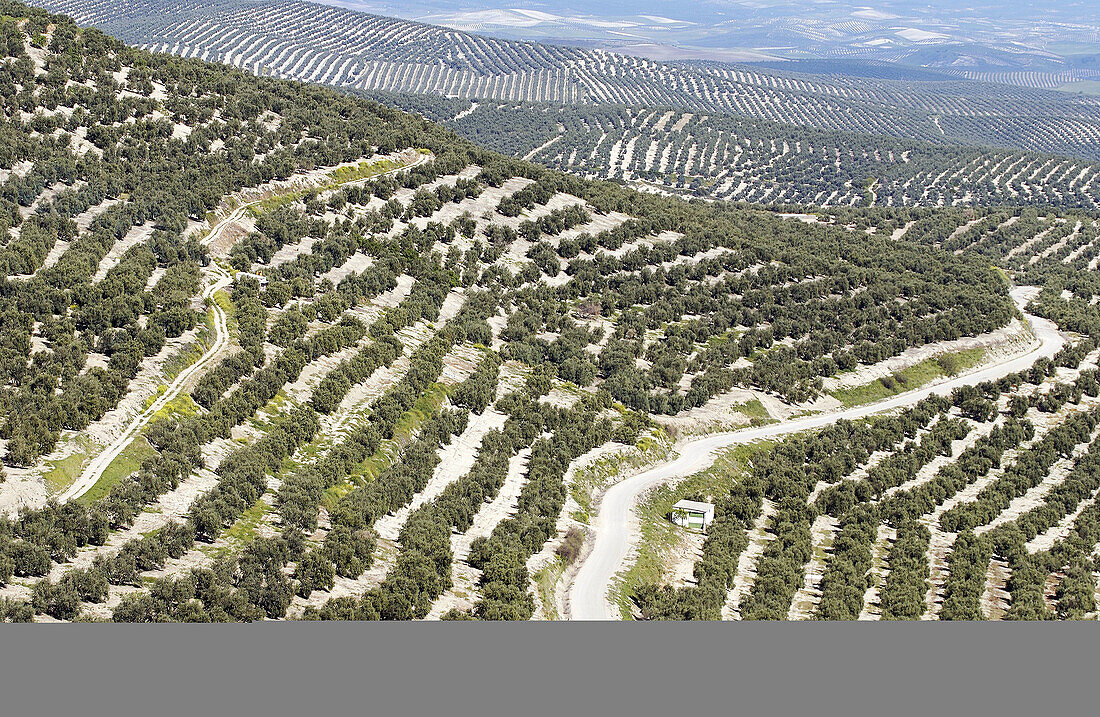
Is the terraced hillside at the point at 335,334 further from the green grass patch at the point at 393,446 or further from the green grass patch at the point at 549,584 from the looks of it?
the green grass patch at the point at 549,584

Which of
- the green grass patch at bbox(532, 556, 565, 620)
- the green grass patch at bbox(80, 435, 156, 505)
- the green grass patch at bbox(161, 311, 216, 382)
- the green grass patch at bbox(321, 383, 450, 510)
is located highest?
the green grass patch at bbox(161, 311, 216, 382)

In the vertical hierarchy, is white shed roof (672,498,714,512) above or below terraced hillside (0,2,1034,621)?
below

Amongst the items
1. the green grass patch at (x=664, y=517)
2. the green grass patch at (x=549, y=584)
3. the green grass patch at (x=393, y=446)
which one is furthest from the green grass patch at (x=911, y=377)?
the green grass patch at (x=549, y=584)

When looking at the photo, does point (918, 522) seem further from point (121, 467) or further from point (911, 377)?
point (121, 467)

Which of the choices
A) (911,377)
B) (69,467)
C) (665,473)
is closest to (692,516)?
(665,473)

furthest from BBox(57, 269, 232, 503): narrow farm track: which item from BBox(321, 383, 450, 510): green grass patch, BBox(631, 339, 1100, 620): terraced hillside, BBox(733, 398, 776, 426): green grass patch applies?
BBox(733, 398, 776, 426): green grass patch

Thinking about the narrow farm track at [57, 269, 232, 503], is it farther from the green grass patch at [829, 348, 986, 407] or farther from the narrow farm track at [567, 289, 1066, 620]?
the green grass patch at [829, 348, 986, 407]
